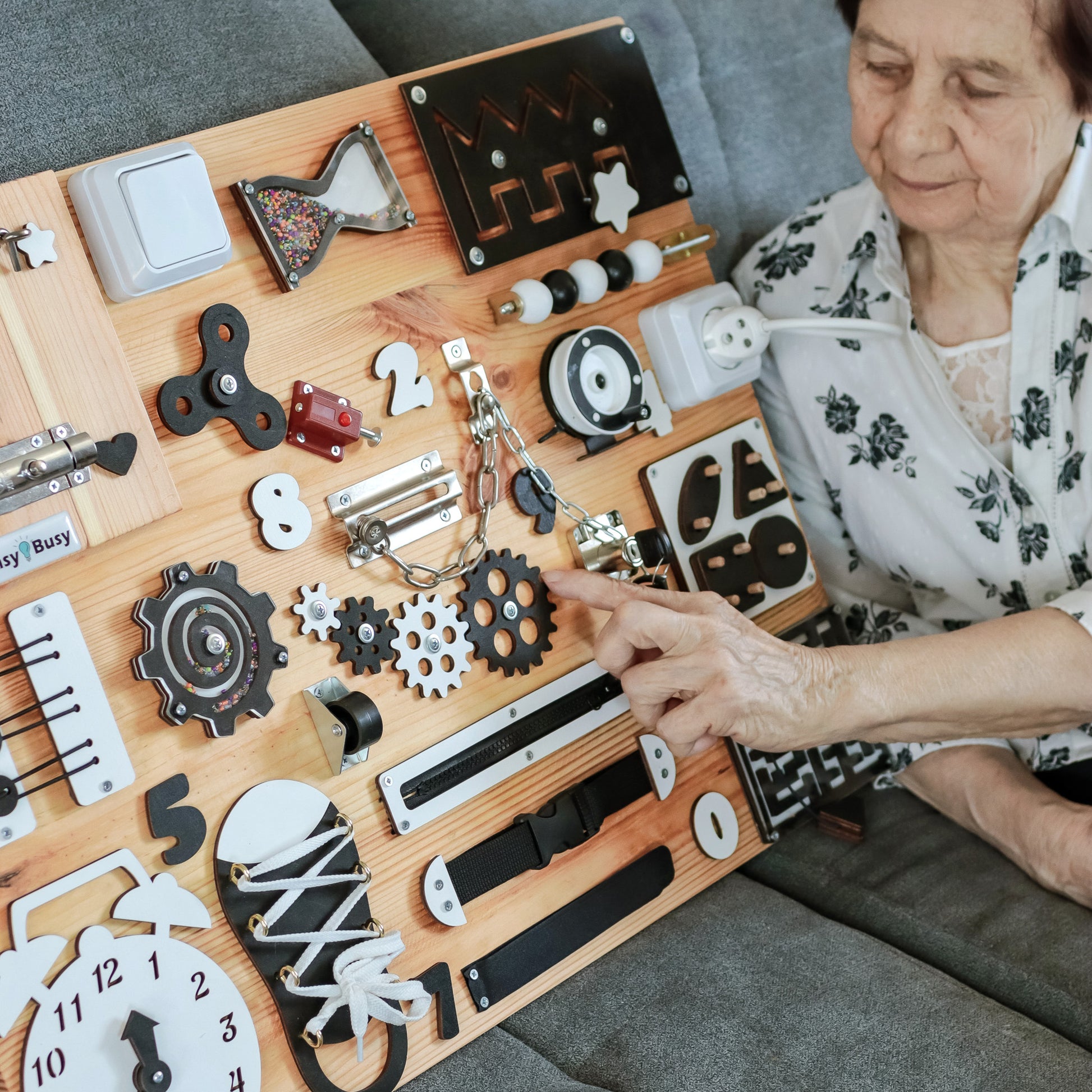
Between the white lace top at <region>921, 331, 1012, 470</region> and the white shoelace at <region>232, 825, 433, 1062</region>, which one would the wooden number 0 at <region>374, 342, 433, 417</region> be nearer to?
the white shoelace at <region>232, 825, 433, 1062</region>

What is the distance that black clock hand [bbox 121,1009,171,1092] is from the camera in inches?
28.0

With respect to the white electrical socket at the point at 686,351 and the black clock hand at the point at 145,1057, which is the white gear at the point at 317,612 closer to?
the black clock hand at the point at 145,1057

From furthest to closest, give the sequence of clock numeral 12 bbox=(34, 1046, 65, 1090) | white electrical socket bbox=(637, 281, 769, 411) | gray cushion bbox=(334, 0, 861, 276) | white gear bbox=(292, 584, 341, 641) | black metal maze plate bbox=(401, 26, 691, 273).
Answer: gray cushion bbox=(334, 0, 861, 276)
white electrical socket bbox=(637, 281, 769, 411)
black metal maze plate bbox=(401, 26, 691, 273)
white gear bbox=(292, 584, 341, 641)
clock numeral 12 bbox=(34, 1046, 65, 1090)

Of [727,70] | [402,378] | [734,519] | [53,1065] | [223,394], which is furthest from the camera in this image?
[727,70]

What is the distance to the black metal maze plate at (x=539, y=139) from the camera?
0.95 metres

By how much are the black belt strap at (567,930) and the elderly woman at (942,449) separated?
0.44 ft

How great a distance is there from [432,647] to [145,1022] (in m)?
0.33

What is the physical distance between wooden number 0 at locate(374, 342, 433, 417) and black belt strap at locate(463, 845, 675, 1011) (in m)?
0.44

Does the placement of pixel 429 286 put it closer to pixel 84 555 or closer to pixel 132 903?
pixel 84 555

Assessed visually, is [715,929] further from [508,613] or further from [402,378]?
[402,378]

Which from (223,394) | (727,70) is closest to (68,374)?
(223,394)

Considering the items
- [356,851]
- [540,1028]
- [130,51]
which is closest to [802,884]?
[540,1028]

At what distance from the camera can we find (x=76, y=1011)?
706 mm

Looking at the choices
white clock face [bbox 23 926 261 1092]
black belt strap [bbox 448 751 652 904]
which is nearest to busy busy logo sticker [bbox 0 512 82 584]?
white clock face [bbox 23 926 261 1092]
